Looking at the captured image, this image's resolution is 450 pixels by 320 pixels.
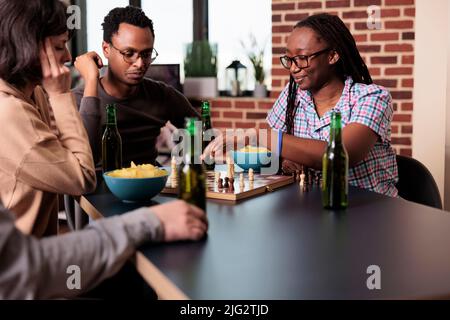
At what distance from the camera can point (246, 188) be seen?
5.53 ft

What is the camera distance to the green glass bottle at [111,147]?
73.7 inches

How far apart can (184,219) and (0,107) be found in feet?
1.96

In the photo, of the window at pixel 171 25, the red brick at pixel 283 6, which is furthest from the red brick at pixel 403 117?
the window at pixel 171 25

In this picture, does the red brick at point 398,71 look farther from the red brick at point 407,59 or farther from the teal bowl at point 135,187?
the teal bowl at point 135,187

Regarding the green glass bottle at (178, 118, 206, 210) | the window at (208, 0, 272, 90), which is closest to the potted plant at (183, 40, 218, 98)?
the window at (208, 0, 272, 90)

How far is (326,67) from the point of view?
2104 millimetres

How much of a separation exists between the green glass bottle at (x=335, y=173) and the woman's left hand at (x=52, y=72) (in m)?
0.75

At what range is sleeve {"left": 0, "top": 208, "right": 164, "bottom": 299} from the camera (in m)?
0.95

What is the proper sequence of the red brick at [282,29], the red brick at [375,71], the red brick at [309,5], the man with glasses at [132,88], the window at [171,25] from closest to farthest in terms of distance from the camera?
the man with glasses at [132,88] < the red brick at [375,71] < the red brick at [309,5] < the red brick at [282,29] < the window at [171,25]

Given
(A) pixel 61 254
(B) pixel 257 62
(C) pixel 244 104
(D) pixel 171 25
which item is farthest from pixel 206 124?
(D) pixel 171 25

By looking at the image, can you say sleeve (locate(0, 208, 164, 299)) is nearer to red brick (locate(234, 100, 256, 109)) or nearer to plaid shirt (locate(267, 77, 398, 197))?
plaid shirt (locate(267, 77, 398, 197))

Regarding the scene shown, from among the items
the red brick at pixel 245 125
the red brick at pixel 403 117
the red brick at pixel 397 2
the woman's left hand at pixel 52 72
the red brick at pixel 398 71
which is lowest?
the red brick at pixel 245 125

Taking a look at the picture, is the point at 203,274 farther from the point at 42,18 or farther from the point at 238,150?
the point at 238,150

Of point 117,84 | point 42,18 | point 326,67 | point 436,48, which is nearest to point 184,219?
point 42,18
